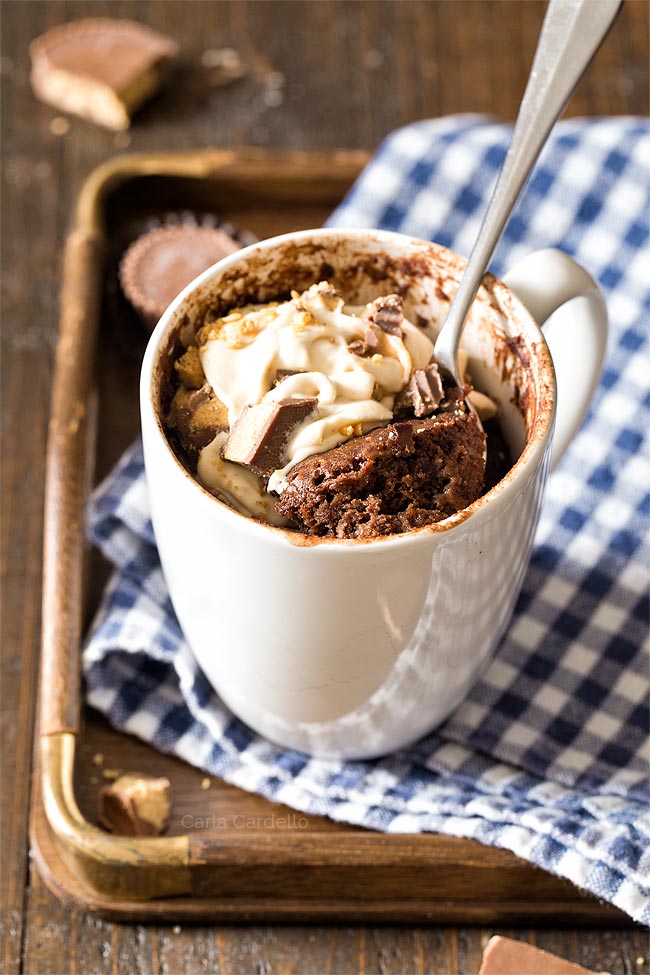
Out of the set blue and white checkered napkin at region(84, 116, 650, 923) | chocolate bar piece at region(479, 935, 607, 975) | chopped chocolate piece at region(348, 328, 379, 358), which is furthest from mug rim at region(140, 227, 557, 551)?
chocolate bar piece at region(479, 935, 607, 975)

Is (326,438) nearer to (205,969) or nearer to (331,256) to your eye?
(331,256)

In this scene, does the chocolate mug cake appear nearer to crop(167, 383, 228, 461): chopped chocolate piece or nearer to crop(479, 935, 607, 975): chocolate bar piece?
crop(167, 383, 228, 461): chopped chocolate piece

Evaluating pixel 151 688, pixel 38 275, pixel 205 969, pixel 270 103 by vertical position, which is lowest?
pixel 205 969

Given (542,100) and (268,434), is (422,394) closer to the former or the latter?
(268,434)

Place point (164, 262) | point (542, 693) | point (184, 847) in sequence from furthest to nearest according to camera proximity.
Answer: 1. point (164, 262)
2. point (542, 693)
3. point (184, 847)

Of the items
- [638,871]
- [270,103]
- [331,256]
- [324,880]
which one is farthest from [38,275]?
[638,871]

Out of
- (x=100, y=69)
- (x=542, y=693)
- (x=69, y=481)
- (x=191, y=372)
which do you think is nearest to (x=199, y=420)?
(x=191, y=372)

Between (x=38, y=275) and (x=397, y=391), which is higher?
(x=397, y=391)

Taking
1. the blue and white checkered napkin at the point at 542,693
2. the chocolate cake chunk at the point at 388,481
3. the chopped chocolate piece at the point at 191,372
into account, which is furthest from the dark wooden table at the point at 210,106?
the chocolate cake chunk at the point at 388,481

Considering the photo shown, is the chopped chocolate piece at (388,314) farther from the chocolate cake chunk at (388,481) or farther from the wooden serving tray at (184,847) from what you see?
the wooden serving tray at (184,847)
